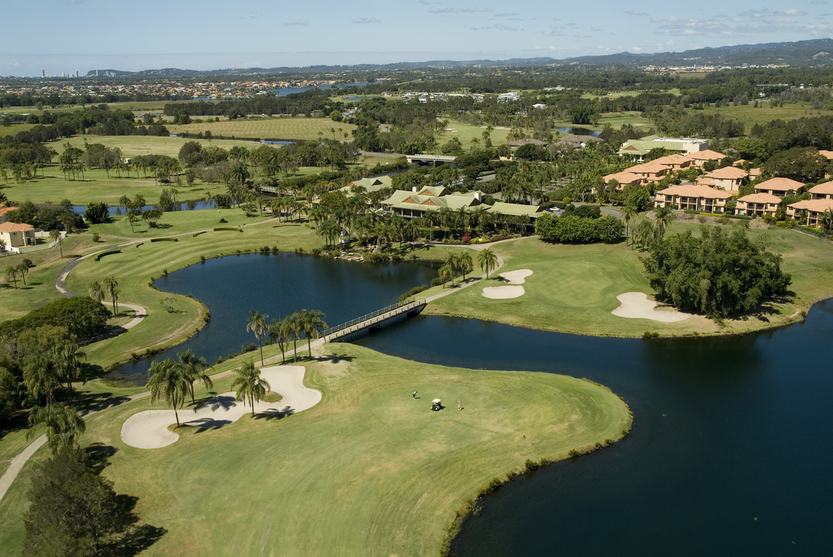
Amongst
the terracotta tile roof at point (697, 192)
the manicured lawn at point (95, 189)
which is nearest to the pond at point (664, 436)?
the terracotta tile roof at point (697, 192)

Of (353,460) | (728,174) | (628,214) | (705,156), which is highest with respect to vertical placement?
(705,156)

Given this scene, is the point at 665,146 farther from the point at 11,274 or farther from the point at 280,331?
the point at 11,274

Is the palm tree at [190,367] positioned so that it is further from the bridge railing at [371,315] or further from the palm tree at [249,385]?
the bridge railing at [371,315]

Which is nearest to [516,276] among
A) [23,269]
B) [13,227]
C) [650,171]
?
[23,269]

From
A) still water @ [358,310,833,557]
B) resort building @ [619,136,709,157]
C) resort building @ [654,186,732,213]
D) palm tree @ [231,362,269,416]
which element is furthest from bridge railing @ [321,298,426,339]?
resort building @ [619,136,709,157]

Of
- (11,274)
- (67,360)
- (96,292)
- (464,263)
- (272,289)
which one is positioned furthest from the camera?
(11,274)

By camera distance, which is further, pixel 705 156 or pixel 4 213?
pixel 705 156
